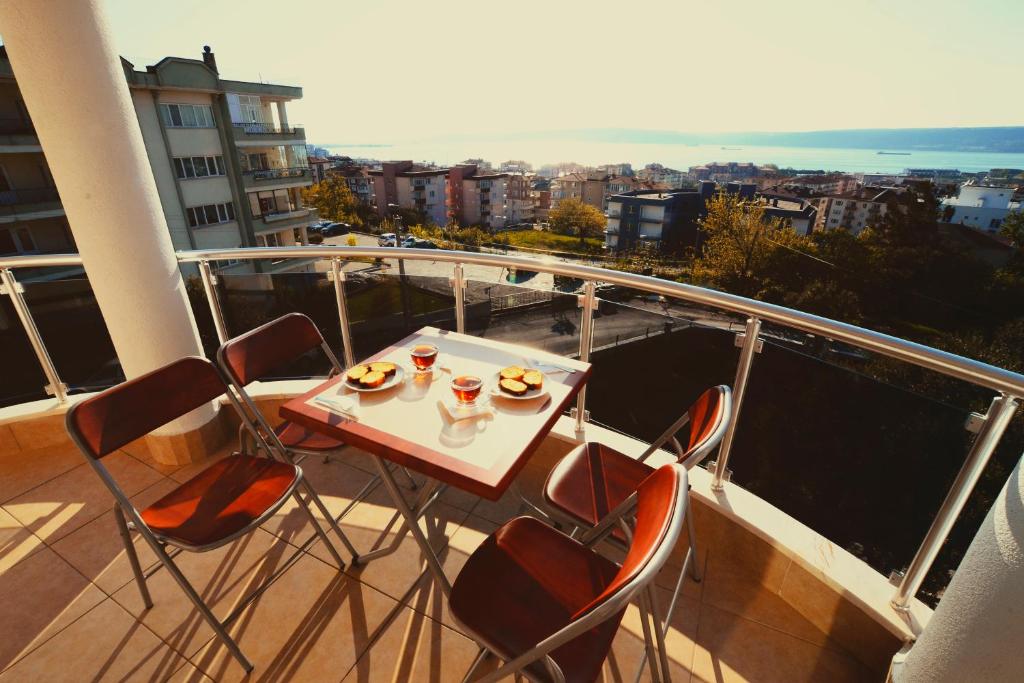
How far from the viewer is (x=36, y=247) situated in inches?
650

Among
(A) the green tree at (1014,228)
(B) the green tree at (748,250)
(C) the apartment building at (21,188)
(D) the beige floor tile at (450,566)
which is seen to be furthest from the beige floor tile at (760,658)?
(A) the green tree at (1014,228)

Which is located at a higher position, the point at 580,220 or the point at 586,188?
the point at 586,188

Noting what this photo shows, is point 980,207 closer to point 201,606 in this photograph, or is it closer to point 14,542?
point 201,606

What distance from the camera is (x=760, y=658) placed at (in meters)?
1.60

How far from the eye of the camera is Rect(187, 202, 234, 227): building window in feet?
63.6

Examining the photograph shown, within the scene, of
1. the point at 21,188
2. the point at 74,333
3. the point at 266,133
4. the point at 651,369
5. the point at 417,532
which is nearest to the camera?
the point at 417,532

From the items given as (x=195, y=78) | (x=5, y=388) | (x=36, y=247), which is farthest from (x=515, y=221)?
(x=5, y=388)

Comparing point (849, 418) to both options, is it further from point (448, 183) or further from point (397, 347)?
point (448, 183)

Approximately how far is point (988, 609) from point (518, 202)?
6999cm

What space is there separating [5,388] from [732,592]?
4477 millimetres

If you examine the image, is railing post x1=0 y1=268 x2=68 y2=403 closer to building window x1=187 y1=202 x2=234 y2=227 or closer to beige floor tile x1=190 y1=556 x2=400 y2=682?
beige floor tile x1=190 y1=556 x2=400 y2=682

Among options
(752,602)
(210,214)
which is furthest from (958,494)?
(210,214)

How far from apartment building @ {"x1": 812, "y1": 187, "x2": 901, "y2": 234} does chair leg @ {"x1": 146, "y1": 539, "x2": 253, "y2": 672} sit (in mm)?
25962

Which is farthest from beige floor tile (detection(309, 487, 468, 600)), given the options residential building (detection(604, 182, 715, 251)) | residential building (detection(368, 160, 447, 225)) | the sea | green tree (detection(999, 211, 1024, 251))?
the sea
